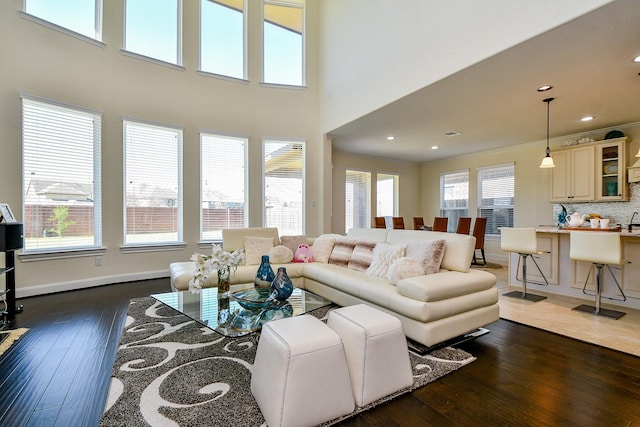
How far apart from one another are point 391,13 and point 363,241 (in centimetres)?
330

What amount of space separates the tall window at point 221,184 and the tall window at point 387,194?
12.9 ft

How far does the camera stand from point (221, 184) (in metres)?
5.57

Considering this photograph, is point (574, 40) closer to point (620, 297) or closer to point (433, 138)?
point (620, 297)

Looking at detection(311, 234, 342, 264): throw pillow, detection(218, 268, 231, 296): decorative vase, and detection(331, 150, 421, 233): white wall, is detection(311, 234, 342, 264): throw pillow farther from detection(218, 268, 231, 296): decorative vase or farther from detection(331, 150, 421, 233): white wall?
detection(331, 150, 421, 233): white wall

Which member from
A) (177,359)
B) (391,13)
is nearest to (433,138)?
(391,13)

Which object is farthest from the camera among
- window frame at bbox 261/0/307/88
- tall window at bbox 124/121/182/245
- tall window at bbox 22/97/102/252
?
window frame at bbox 261/0/307/88

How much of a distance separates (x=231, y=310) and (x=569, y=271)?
173 inches

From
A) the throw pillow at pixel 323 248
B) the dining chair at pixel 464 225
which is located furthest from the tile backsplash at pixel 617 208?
the throw pillow at pixel 323 248

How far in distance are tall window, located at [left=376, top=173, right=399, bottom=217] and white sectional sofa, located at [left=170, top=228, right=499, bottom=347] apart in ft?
15.3

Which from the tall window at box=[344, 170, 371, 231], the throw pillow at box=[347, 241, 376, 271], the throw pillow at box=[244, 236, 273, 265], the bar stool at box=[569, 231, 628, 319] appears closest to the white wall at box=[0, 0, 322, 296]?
the tall window at box=[344, 170, 371, 231]

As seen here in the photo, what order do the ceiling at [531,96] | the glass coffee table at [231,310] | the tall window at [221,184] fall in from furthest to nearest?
the tall window at [221,184], the ceiling at [531,96], the glass coffee table at [231,310]

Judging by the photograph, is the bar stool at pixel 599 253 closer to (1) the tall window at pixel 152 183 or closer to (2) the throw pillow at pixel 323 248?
(2) the throw pillow at pixel 323 248

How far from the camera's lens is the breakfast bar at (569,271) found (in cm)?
350

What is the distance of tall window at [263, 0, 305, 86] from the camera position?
5953 mm
